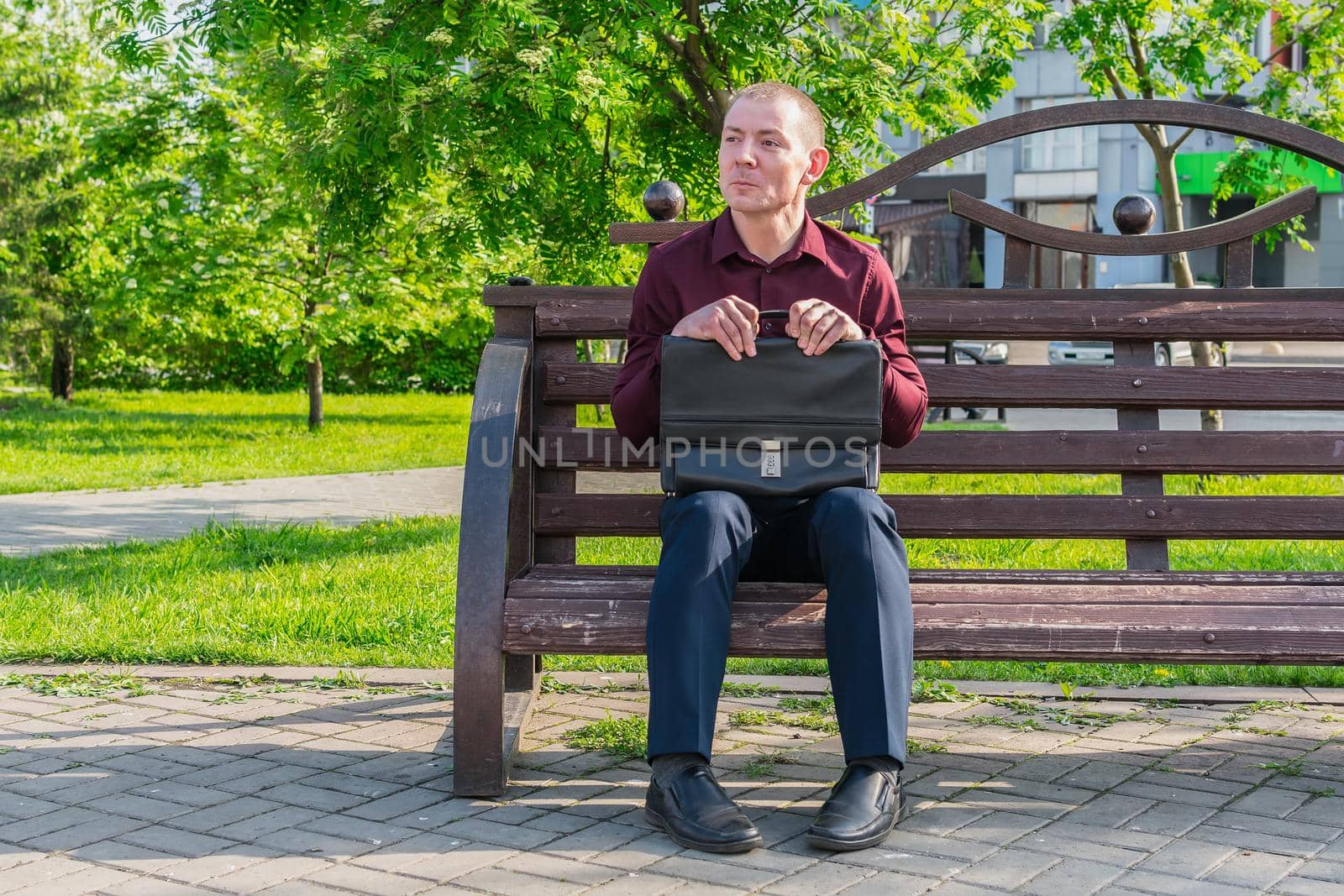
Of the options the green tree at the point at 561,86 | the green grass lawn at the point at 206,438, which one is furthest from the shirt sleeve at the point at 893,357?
the green grass lawn at the point at 206,438

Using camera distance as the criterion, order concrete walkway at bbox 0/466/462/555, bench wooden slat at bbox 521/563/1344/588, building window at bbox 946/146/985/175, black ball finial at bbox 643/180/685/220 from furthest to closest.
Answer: building window at bbox 946/146/985/175
concrete walkway at bbox 0/466/462/555
black ball finial at bbox 643/180/685/220
bench wooden slat at bbox 521/563/1344/588

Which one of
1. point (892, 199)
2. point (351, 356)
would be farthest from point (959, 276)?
point (351, 356)

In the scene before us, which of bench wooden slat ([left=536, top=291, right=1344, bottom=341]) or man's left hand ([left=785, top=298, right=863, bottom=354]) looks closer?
man's left hand ([left=785, top=298, right=863, bottom=354])

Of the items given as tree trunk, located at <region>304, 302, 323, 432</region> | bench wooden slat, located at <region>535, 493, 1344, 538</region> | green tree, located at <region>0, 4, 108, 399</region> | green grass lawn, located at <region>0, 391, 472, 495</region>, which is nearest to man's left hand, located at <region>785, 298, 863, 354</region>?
bench wooden slat, located at <region>535, 493, 1344, 538</region>

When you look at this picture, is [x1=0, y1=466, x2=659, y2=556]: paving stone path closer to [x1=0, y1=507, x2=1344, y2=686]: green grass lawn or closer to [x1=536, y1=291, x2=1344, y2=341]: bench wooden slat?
[x1=0, y1=507, x2=1344, y2=686]: green grass lawn

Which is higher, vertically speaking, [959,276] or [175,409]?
[959,276]

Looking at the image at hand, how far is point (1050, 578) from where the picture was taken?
11.6 ft

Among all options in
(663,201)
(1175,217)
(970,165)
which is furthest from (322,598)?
(970,165)

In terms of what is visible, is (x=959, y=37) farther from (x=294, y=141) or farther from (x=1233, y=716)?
(x=1233, y=716)

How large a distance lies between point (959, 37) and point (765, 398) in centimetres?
698

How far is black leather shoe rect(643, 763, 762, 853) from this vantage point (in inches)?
114

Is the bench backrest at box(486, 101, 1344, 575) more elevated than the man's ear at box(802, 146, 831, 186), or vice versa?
the man's ear at box(802, 146, 831, 186)

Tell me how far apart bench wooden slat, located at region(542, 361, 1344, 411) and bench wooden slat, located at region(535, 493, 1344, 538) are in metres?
0.26

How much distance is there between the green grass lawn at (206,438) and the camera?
1148 cm
